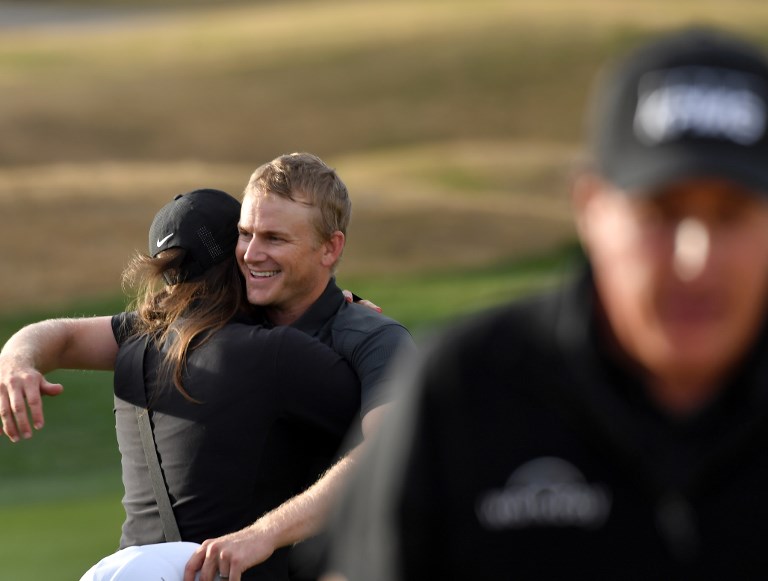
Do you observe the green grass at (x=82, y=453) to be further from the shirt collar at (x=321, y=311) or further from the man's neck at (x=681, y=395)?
the shirt collar at (x=321, y=311)

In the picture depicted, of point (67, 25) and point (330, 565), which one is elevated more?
point (330, 565)

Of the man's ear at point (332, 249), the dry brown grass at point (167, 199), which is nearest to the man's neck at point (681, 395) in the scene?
the man's ear at point (332, 249)

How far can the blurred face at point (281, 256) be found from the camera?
4.66 metres

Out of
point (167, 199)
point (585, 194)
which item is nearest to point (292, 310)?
point (585, 194)

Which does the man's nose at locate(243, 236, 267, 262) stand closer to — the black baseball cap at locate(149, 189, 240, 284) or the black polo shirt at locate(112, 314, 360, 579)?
the black baseball cap at locate(149, 189, 240, 284)

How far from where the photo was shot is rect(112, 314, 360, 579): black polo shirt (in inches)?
161

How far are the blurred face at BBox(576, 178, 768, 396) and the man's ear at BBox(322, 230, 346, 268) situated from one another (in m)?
3.07

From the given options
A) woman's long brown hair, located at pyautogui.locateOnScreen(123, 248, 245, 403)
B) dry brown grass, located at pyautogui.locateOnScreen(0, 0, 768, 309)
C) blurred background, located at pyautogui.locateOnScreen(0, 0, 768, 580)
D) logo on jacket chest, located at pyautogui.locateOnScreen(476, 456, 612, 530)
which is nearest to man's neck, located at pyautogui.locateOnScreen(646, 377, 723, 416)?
logo on jacket chest, located at pyautogui.locateOnScreen(476, 456, 612, 530)

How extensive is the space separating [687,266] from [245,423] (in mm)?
2424

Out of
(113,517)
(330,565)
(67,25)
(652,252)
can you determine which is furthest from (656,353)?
(67,25)

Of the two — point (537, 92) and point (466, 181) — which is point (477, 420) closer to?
point (466, 181)

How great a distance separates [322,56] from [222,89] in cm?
505

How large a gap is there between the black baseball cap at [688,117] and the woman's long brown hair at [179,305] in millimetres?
2463

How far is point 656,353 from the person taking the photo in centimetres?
185
